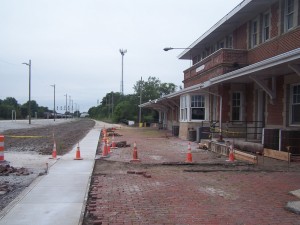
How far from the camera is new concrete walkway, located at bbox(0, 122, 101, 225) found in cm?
631

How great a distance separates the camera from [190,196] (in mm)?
8227

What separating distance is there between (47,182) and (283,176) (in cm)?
622

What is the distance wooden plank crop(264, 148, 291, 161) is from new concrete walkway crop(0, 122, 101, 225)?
22.6 feet

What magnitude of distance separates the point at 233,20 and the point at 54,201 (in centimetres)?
1806

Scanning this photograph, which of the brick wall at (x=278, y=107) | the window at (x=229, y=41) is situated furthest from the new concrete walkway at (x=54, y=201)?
the window at (x=229, y=41)

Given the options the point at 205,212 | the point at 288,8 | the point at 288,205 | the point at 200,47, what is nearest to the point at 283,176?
the point at 288,205

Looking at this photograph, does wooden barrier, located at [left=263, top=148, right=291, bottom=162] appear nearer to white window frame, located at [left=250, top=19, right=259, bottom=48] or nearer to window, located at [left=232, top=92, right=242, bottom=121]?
window, located at [left=232, top=92, right=242, bottom=121]

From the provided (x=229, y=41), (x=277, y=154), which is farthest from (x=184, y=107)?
(x=277, y=154)

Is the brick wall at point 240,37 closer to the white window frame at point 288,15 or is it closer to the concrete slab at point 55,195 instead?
the white window frame at point 288,15

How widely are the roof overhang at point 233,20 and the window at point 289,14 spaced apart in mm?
1044

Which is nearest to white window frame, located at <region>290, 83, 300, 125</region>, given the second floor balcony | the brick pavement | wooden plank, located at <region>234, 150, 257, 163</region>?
wooden plank, located at <region>234, 150, 257, 163</region>

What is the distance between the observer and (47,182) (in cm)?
945

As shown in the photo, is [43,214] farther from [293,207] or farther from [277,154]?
[277,154]

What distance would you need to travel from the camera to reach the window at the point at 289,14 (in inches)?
685
